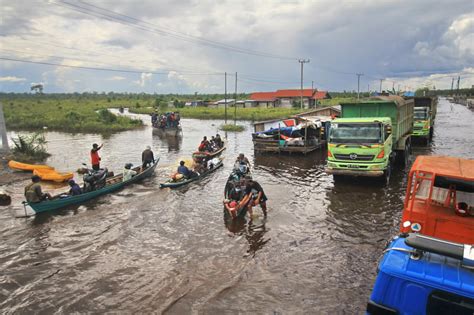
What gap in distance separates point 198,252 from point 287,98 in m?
63.7

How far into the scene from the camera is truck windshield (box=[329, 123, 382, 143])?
1283 centimetres

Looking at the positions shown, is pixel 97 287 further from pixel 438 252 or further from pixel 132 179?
pixel 132 179

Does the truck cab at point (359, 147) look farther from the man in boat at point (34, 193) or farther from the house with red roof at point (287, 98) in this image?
the house with red roof at point (287, 98)

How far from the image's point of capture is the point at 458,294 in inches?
137

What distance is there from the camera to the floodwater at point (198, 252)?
6.45m

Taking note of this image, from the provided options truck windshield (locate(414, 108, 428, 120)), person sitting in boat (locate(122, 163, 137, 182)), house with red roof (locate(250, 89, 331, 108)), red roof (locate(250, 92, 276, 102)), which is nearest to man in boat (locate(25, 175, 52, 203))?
person sitting in boat (locate(122, 163, 137, 182))

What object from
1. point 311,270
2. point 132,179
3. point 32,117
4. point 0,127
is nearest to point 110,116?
point 32,117

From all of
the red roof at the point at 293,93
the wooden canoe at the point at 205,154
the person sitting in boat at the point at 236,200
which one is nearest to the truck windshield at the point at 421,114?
the wooden canoe at the point at 205,154

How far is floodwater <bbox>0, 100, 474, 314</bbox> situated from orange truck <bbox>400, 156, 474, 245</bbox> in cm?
168

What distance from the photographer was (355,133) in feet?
43.3

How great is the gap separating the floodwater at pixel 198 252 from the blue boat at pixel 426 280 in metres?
2.40

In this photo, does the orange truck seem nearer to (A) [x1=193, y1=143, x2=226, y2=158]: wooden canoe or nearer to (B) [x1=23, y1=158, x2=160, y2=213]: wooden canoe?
(B) [x1=23, y1=158, x2=160, y2=213]: wooden canoe

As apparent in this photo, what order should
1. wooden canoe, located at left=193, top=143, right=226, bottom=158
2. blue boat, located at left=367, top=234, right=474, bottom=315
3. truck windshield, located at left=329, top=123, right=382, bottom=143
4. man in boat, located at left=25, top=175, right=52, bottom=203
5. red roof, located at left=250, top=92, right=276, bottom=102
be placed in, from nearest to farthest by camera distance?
blue boat, located at left=367, top=234, right=474, bottom=315, man in boat, located at left=25, top=175, right=52, bottom=203, truck windshield, located at left=329, top=123, right=382, bottom=143, wooden canoe, located at left=193, top=143, right=226, bottom=158, red roof, located at left=250, top=92, right=276, bottom=102

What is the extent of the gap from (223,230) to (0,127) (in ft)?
53.3
